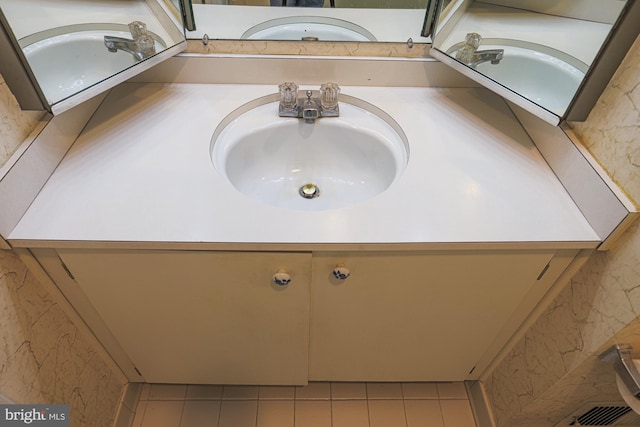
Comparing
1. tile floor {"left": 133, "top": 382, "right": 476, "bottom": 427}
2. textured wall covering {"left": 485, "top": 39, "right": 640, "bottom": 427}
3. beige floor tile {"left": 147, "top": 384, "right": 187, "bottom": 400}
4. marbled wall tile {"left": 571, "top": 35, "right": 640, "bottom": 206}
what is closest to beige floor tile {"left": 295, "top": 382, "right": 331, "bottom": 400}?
tile floor {"left": 133, "top": 382, "right": 476, "bottom": 427}

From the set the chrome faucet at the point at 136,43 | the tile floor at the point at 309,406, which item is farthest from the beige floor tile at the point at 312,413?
the chrome faucet at the point at 136,43

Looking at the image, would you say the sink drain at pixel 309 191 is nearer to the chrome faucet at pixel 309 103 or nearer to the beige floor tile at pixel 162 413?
the chrome faucet at pixel 309 103

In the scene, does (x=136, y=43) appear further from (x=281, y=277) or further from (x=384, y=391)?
(x=384, y=391)

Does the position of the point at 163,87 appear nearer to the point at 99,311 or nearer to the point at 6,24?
the point at 6,24

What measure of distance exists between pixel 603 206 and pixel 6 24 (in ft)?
3.67

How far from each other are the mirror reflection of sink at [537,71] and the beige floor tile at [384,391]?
1007 millimetres

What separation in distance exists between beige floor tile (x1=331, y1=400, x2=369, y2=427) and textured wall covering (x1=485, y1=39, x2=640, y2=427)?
44 cm

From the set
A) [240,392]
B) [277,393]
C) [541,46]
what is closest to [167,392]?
[240,392]

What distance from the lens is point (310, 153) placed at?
1088 mm

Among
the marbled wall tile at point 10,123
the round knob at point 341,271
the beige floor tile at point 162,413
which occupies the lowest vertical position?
the beige floor tile at point 162,413

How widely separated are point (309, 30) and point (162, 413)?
1.32 m

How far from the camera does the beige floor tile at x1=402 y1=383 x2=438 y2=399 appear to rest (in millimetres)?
1287

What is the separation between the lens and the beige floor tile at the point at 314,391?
4.17 ft

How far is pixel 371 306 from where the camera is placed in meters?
0.89
